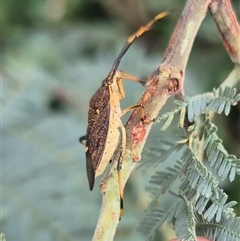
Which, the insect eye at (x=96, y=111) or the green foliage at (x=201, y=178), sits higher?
the insect eye at (x=96, y=111)

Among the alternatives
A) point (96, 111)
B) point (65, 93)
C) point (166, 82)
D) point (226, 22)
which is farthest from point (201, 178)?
point (65, 93)

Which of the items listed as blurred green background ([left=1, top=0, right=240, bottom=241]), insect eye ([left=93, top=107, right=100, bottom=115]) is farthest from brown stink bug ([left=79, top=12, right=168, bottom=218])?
blurred green background ([left=1, top=0, right=240, bottom=241])

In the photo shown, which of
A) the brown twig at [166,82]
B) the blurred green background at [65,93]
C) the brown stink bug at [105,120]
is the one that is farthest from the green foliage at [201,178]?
the blurred green background at [65,93]

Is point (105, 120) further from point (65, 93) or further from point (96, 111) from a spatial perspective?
point (65, 93)

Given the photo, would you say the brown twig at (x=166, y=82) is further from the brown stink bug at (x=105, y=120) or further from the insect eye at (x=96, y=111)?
the insect eye at (x=96, y=111)

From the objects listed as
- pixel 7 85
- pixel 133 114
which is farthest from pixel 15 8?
pixel 133 114

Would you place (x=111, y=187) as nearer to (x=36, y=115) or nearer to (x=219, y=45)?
(x=36, y=115)

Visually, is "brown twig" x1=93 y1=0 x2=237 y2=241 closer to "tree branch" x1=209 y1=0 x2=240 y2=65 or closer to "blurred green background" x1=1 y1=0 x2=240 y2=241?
"tree branch" x1=209 y1=0 x2=240 y2=65
